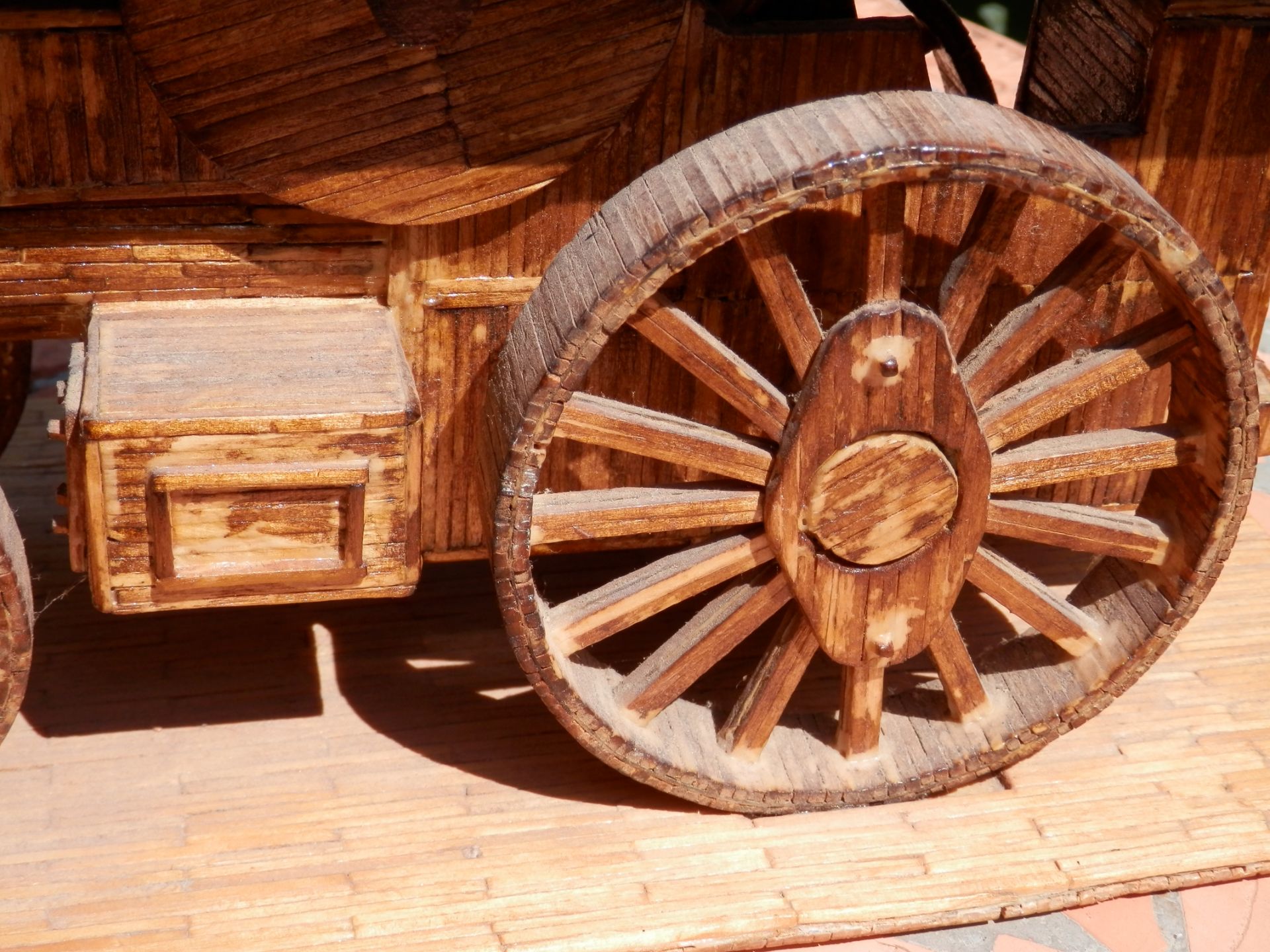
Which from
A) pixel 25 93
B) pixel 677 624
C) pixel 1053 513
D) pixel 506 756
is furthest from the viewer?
pixel 677 624

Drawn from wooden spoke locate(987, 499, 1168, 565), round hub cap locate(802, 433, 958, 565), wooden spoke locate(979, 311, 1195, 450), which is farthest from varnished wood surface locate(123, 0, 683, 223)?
wooden spoke locate(987, 499, 1168, 565)

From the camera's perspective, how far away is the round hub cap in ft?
7.25

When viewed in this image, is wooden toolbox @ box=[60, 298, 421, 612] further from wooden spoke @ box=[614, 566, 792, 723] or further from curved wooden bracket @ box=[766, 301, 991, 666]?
curved wooden bracket @ box=[766, 301, 991, 666]

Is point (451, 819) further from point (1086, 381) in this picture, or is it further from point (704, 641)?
point (1086, 381)

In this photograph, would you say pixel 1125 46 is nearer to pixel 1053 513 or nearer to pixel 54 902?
pixel 1053 513

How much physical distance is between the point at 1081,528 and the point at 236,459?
1.24m

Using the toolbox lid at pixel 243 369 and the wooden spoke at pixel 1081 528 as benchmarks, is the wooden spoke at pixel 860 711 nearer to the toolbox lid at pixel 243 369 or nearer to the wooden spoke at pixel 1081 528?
the wooden spoke at pixel 1081 528

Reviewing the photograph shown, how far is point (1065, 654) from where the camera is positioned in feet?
8.30

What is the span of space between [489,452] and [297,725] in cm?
70

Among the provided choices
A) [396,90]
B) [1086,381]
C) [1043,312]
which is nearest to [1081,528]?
[1086,381]

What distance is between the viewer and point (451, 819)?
2451 millimetres

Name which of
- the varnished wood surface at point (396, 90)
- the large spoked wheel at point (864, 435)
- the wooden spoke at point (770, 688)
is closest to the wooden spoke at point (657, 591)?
the large spoked wheel at point (864, 435)

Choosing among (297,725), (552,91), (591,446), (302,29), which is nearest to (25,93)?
(302,29)

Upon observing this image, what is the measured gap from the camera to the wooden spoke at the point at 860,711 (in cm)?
240
